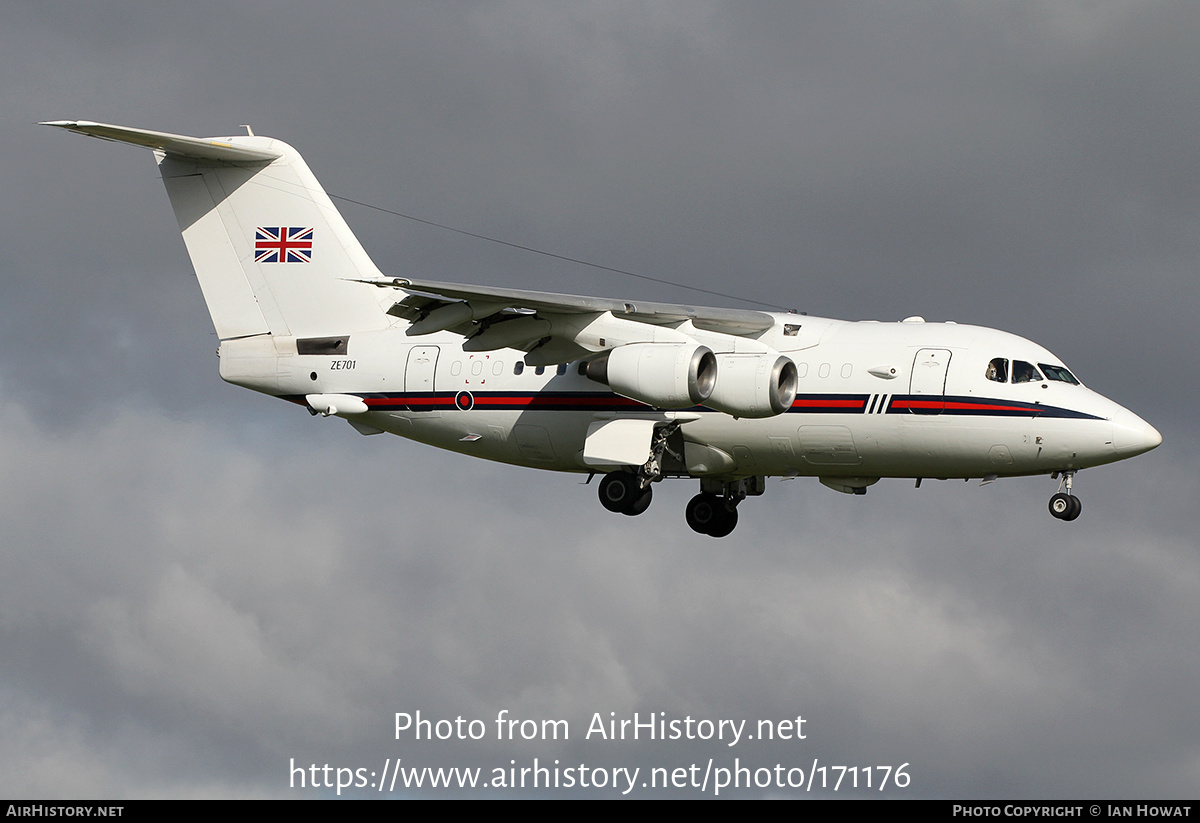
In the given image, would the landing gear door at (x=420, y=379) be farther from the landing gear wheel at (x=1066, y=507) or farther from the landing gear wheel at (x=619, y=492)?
the landing gear wheel at (x=1066, y=507)

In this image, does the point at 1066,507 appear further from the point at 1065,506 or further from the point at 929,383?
the point at 929,383

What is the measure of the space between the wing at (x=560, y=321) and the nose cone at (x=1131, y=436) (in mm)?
4558

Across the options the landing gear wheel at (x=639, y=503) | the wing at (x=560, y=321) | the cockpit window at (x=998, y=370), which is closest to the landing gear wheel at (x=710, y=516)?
the landing gear wheel at (x=639, y=503)

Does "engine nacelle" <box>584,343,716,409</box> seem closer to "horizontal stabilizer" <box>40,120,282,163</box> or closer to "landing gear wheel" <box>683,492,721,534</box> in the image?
"landing gear wheel" <box>683,492,721,534</box>

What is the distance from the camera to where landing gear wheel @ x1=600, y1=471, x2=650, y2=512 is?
22.5m

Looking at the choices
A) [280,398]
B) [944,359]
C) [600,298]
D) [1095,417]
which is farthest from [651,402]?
[280,398]

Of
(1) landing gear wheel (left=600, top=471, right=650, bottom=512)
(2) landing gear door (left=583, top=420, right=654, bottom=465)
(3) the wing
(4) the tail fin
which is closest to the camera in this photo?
(3) the wing

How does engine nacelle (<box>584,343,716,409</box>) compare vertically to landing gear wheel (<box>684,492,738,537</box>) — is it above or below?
above

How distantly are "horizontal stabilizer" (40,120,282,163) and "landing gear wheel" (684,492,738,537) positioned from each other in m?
8.22

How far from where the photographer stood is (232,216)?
2486 centimetres

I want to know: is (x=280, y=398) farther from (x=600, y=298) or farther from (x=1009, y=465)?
(x=1009, y=465)

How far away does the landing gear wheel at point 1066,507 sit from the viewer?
66.5 feet

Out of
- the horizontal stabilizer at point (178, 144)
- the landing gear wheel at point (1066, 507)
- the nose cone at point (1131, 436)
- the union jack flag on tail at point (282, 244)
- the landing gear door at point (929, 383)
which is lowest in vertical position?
the landing gear wheel at point (1066, 507)

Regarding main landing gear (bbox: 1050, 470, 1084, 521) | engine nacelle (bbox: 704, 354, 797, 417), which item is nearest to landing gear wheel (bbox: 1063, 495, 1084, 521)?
main landing gear (bbox: 1050, 470, 1084, 521)
